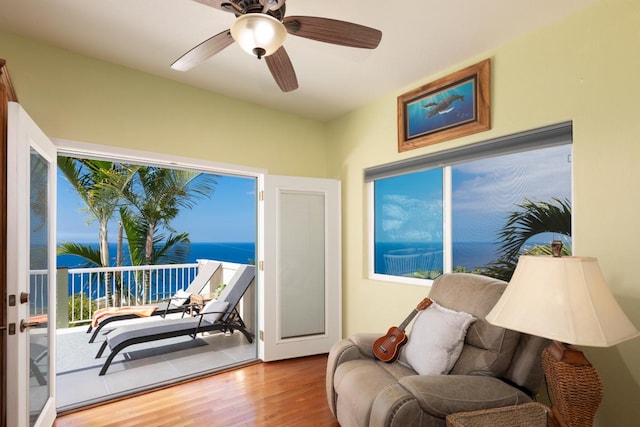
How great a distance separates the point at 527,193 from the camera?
247cm

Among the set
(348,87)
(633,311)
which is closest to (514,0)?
(348,87)

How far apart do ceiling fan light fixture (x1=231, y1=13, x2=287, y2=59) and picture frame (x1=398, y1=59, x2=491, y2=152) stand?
67.7 inches

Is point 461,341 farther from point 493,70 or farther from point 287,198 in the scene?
point 287,198

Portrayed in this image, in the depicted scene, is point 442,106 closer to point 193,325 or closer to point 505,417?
point 505,417

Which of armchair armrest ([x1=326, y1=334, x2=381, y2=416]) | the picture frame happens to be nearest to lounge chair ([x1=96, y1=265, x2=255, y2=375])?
armchair armrest ([x1=326, y1=334, x2=381, y2=416])

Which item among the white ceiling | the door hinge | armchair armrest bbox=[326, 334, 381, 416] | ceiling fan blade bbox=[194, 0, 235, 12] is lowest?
armchair armrest bbox=[326, 334, 381, 416]

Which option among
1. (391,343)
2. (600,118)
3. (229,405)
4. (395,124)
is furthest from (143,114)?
(600,118)

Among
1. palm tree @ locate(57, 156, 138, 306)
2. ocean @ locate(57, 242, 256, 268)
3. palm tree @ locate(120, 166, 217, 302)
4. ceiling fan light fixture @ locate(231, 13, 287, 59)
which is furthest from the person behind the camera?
ocean @ locate(57, 242, 256, 268)

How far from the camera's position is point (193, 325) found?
3832 millimetres

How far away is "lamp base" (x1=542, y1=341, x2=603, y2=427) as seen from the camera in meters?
1.36

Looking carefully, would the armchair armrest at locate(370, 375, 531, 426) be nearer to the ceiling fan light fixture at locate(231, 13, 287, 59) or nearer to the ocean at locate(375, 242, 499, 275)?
the ocean at locate(375, 242, 499, 275)

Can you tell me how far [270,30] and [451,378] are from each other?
187 cm

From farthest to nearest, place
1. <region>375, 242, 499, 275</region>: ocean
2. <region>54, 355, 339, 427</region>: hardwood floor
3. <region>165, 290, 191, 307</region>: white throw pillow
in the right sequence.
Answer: <region>165, 290, 191, 307</region>: white throw pillow
<region>375, 242, 499, 275</region>: ocean
<region>54, 355, 339, 427</region>: hardwood floor

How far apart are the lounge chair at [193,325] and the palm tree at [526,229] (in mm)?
2821
